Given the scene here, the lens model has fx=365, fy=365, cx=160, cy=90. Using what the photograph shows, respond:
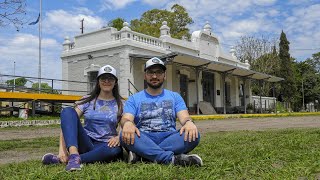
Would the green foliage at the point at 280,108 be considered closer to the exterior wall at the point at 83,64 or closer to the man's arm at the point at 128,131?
the exterior wall at the point at 83,64

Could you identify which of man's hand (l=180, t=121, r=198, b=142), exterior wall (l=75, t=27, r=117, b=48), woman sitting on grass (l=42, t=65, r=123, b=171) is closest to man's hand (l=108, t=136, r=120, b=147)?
woman sitting on grass (l=42, t=65, r=123, b=171)

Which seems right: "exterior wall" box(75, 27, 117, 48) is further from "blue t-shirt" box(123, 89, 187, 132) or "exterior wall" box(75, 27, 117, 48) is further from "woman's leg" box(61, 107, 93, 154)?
"woman's leg" box(61, 107, 93, 154)

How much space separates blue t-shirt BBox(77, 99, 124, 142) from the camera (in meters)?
3.63

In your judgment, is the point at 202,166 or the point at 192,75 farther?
the point at 192,75

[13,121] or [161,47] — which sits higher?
[161,47]

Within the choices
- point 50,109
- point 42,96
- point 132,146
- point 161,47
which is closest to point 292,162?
point 132,146

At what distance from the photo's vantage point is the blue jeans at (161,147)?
329 centimetres

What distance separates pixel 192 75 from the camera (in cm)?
2389

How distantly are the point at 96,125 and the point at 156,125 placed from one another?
0.62 m

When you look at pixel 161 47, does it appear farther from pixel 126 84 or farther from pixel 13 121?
pixel 13 121

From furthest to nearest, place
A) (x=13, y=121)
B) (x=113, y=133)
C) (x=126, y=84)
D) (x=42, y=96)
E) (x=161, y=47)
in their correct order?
1. (x=161, y=47)
2. (x=126, y=84)
3. (x=42, y=96)
4. (x=13, y=121)
5. (x=113, y=133)

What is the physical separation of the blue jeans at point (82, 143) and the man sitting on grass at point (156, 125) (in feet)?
0.67

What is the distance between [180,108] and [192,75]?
806 inches


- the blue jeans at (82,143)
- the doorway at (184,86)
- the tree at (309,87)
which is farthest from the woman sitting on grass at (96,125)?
the tree at (309,87)
